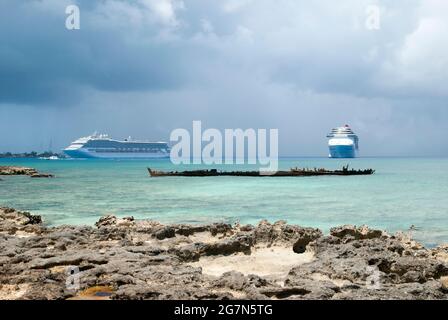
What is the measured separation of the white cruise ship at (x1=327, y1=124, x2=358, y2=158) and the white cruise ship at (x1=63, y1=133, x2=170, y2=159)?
2135 inches

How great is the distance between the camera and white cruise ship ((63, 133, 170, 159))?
130m

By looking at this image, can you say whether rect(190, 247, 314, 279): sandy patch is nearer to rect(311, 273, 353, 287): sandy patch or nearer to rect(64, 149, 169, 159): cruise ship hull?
rect(311, 273, 353, 287): sandy patch

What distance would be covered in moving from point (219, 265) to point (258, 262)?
81cm

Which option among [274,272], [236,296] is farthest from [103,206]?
[236,296]

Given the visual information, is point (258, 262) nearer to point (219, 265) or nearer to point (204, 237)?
point (219, 265)

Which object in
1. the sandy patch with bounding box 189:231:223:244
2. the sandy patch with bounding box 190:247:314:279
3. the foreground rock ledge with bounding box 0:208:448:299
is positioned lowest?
the sandy patch with bounding box 190:247:314:279

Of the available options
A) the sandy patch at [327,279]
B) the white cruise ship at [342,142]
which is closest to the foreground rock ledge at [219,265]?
the sandy patch at [327,279]

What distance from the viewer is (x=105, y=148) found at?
132m

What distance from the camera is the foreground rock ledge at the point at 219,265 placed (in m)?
6.64

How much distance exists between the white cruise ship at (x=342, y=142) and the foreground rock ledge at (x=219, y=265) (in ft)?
403

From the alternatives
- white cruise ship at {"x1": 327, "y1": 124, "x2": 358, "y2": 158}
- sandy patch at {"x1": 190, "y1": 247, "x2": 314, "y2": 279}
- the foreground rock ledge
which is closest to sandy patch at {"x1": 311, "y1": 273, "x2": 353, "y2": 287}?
the foreground rock ledge

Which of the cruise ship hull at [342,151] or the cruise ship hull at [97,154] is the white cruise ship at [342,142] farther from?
the cruise ship hull at [97,154]

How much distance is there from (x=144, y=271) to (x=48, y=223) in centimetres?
1247
